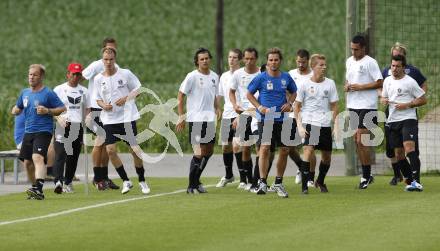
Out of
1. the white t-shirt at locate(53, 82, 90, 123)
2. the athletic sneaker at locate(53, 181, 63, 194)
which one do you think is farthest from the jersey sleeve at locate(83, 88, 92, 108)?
the athletic sneaker at locate(53, 181, 63, 194)

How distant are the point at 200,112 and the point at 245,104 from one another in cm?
98

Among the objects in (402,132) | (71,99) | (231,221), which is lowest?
(231,221)

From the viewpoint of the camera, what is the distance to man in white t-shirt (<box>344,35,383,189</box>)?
2111 centimetres

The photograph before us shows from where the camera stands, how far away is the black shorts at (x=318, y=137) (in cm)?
2022

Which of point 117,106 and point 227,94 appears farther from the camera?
point 227,94

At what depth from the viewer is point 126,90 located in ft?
68.7

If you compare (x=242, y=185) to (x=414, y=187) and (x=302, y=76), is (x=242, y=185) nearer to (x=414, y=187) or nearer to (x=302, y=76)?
(x=302, y=76)

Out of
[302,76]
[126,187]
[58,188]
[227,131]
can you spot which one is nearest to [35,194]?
[58,188]

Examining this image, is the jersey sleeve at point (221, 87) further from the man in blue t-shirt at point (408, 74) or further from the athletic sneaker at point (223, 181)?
the man in blue t-shirt at point (408, 74)

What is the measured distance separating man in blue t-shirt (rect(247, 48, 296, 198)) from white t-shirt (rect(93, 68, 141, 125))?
1980 millimetres

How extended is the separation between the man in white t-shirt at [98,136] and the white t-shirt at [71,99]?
0.34 metres

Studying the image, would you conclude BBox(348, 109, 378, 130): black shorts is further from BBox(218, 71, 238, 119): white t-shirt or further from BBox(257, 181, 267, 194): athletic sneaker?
BBox(257, 181, 267, 194): athletic sneaker

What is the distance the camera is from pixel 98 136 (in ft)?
70.4

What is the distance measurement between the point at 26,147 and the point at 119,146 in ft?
32.1
